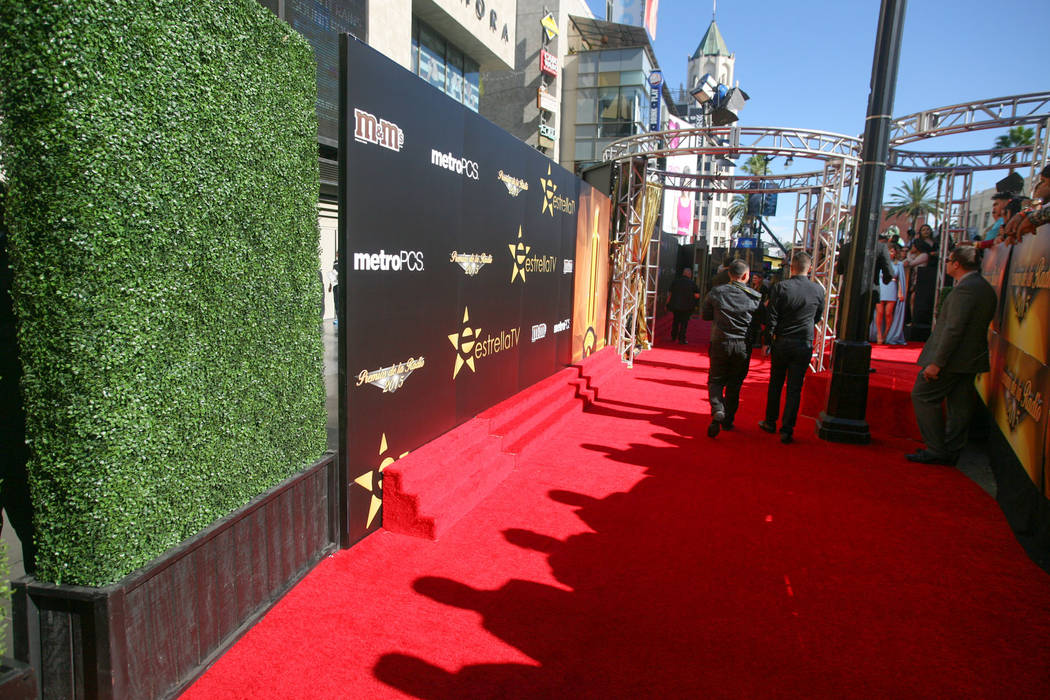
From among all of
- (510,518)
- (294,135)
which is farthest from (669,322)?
(294,135)

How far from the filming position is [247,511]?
9.18 ft

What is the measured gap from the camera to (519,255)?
619cm

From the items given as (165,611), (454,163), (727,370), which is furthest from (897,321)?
(165,611)

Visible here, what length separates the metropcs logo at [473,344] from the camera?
16.0 feet

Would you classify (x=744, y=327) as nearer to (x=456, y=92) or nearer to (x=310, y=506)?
(x=310, y=506)

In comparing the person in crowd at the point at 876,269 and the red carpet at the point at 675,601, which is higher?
the person in crowd at the point at 876,269

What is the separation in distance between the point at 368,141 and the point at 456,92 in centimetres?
1441

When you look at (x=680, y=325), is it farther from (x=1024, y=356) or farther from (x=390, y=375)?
(x=390, y=375)

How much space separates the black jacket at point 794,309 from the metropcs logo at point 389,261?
13.4 ft

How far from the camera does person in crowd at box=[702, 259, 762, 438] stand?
20.3 feet

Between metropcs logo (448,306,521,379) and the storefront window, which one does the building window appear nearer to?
the storefront window

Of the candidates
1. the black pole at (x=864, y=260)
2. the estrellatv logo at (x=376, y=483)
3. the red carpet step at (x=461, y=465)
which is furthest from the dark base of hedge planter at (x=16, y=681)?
the black pole at (x=864, y=260)

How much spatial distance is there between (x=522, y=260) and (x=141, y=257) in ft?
14.5

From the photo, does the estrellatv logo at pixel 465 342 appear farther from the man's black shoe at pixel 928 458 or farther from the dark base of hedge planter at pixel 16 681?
the man's black shoe at pixel 928 458
